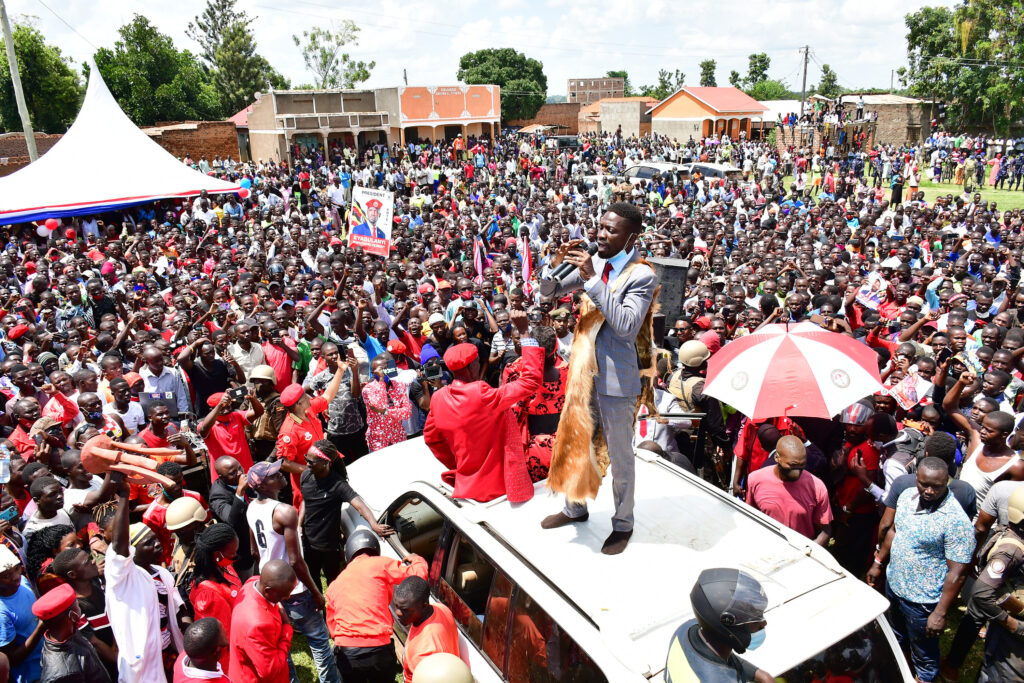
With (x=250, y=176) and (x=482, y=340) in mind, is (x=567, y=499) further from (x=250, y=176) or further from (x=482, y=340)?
(x=250, y=176)

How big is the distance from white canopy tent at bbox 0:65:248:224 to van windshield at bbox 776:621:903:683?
20.9 metres

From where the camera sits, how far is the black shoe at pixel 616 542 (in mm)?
3133

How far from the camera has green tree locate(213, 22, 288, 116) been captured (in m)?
63.1

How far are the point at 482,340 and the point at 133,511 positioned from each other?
12.7ft

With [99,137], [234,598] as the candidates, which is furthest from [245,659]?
[99,137]

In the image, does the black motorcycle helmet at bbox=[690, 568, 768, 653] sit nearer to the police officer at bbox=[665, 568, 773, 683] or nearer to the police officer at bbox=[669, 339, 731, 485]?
the police officer at bbox=[665, 568, 773, 683]

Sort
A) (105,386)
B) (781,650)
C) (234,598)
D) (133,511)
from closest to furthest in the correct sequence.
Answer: (781,650) < (234,598) < (133,511) < (105,386)

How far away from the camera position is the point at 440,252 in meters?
13.0

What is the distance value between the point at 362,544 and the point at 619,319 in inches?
78.3

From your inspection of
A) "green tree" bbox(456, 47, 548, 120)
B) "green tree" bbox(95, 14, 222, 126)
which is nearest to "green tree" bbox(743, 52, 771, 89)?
"green tree" bbox(456, 47, 548, 120)

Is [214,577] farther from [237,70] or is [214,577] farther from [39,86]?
[237,70]

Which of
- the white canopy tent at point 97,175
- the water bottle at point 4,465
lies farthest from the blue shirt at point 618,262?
the white canopy tent at point 97,175

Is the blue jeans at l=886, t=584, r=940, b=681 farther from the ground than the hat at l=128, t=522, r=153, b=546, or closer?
closer

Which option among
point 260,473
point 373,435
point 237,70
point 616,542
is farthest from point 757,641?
point 237,70
